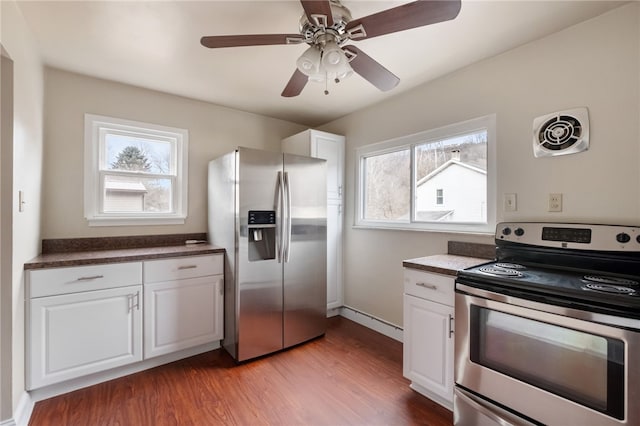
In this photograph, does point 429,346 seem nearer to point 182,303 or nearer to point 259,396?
point 259,396

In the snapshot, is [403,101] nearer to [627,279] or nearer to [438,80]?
[438,80]

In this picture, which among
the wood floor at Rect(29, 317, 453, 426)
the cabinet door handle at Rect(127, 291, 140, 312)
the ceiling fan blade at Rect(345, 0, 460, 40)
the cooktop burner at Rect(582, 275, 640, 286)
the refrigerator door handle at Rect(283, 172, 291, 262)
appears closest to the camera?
the ceiling fan blade at Rect(345, 0, 460, 40)

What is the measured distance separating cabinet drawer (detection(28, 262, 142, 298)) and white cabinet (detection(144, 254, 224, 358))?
0.36 ft

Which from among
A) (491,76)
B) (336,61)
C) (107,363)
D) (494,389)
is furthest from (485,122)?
(107,363)

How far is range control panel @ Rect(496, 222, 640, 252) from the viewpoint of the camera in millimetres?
1492

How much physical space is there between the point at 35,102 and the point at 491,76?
3218mm

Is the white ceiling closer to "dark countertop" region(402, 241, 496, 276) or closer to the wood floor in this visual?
"dark countertop" region(402, 241, 496, 276)

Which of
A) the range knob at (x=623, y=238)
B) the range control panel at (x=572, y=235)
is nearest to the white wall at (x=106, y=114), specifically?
the range control panel at (x=572, y=235)

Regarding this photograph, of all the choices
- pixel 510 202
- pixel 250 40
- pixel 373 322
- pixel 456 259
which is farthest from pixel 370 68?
pixel 373 322

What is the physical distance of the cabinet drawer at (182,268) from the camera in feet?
7.25

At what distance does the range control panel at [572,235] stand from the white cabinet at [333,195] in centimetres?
167

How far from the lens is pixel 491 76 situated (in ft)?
6.88

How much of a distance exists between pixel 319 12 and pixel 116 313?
7.56ft

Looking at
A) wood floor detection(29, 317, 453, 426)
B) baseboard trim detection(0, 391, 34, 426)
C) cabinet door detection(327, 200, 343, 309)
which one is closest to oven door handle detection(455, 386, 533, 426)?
wood floor detection(29, 317, 453, 426)
